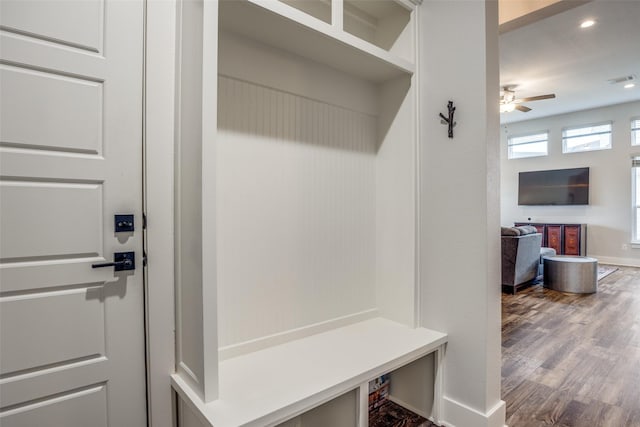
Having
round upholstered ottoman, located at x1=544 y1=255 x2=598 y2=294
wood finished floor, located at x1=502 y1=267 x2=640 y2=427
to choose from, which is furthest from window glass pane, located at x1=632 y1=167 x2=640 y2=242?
wood finished floor, located at x1=502 y1=267 x2=640 y2=427

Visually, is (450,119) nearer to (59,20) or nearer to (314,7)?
(314,7)

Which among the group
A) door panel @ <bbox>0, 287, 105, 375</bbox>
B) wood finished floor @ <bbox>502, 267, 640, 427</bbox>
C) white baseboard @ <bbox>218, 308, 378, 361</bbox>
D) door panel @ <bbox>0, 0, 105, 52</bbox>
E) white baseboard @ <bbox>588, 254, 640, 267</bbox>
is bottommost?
wood finished floor @ <bbox>502, 267, 640, 427</bbox>

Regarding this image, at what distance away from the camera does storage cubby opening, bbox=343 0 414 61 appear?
2076 millimetres

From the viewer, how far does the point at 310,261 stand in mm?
1955

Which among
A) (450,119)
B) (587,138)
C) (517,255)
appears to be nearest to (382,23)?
(450,119)

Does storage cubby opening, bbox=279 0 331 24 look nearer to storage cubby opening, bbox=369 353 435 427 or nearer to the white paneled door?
the white paneled door

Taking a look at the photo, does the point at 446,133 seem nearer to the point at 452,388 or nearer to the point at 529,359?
the point at 452,388

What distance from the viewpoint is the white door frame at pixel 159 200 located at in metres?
1.42

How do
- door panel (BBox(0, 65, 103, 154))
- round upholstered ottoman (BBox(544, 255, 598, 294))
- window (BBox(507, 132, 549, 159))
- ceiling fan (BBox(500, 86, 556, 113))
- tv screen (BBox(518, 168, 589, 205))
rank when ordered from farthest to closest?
1. window (BBox(507, 132, 549, 159))
2. tv screen (BBox(518, 168, 589, 205))
3. ceiling fan (BBox(500, 86, 556, 113))
4. round upholstered ottoman (BBox(544, 255, 598, 294))
5. door panel (BBox(0, 65, 103, 154))

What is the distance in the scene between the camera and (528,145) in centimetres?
795

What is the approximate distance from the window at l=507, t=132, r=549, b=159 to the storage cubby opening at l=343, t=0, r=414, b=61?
7.16 m

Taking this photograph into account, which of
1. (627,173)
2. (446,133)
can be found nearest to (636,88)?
(627,173)

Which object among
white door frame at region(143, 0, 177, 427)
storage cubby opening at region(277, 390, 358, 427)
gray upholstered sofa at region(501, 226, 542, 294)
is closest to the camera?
white door frame at region(143, 0, 177, 427)

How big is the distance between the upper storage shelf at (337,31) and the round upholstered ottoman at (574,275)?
4188 mm
